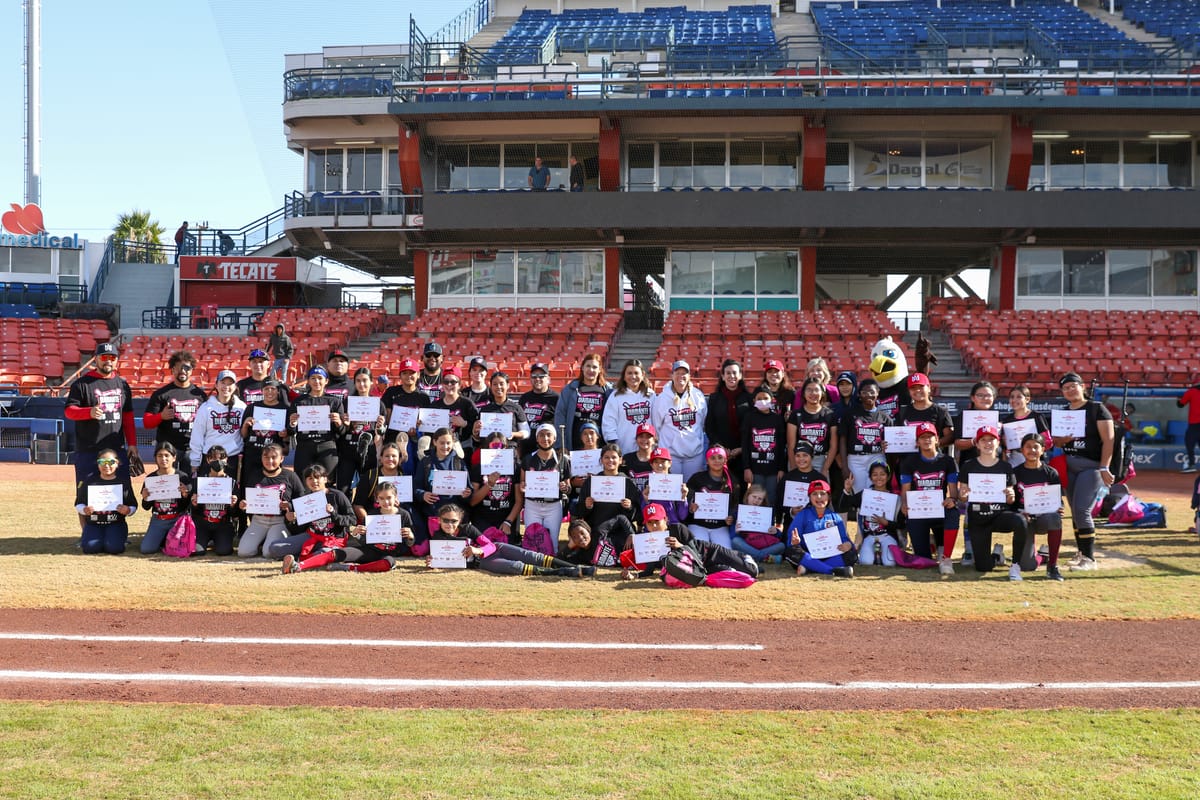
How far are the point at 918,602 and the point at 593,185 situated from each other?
22629mm

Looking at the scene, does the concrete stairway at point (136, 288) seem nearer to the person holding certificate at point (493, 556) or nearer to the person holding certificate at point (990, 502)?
the person holding certificate at point (493, 556)

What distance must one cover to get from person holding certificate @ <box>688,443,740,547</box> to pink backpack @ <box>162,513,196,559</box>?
17.1ft

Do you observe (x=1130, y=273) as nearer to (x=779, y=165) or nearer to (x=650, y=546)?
(x=779, y=165)

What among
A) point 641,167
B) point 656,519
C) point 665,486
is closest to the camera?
point 656,519

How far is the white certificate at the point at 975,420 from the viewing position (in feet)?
32.4

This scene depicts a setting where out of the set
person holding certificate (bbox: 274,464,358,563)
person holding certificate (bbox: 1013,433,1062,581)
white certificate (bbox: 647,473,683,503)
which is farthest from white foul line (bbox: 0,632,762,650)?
person holding certificate (bbox: 1013,433,1062,581)

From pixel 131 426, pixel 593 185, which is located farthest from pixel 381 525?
pixel 593 185

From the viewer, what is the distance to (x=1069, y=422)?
9.91m

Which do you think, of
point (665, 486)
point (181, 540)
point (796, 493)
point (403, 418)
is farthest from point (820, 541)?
point (181, 540)

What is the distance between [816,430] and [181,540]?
22.1 ft

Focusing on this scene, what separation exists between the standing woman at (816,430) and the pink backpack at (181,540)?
6311mm

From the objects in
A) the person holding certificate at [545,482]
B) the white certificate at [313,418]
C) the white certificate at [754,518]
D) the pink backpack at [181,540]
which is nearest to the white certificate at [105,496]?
the pink backpack at [181,540]

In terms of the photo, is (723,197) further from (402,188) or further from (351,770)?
(351,770)

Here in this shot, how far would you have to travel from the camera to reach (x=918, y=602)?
8.17m
